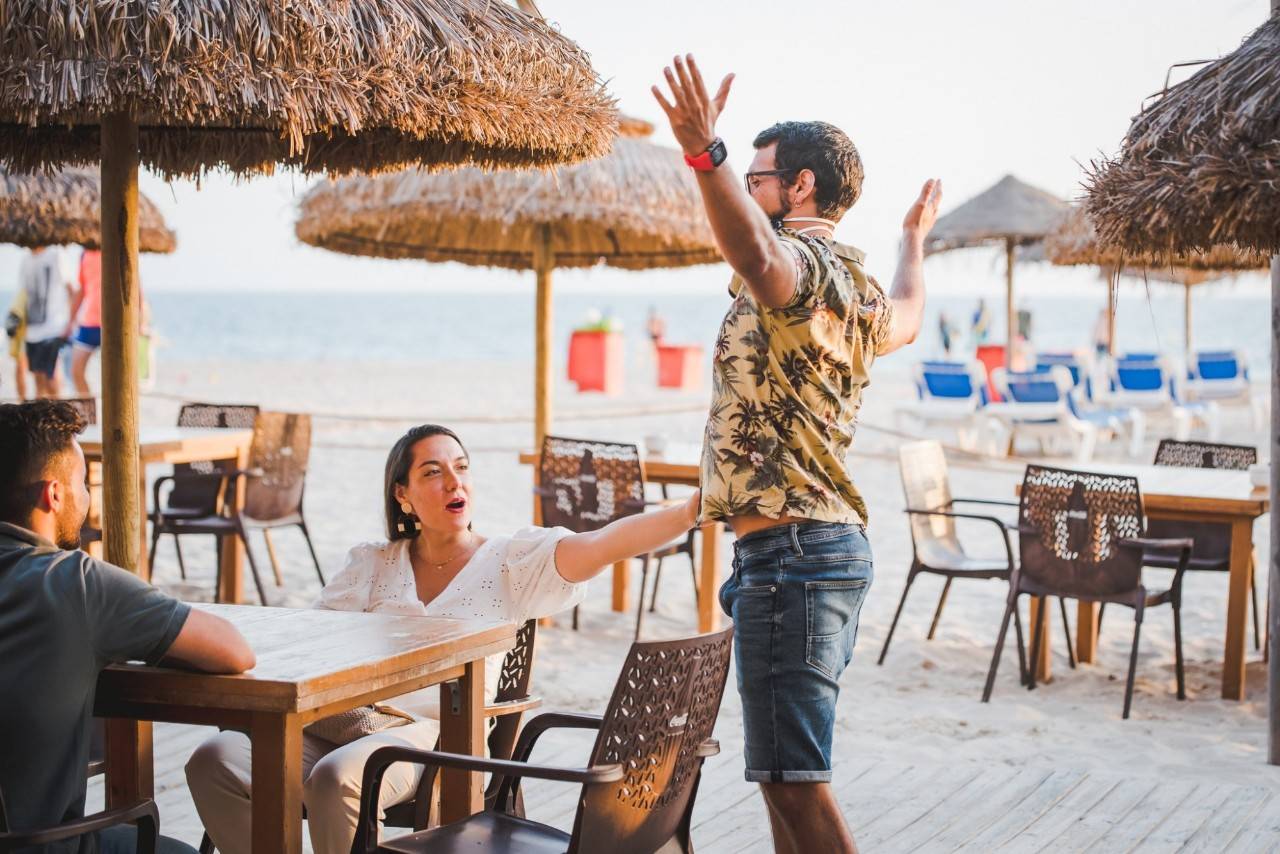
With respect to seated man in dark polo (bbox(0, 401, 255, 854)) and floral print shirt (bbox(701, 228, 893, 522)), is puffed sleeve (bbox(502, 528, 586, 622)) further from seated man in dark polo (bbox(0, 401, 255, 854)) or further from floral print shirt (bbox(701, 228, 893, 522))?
seated man in dark polo (bbox(0, 401, 255, 854))

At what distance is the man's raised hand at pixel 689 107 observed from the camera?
→ 2055 mm

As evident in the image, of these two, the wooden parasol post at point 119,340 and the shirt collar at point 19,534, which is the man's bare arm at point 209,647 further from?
the wooden parasol post at point 119,340

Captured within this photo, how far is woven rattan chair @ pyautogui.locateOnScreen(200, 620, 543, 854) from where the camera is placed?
8.52 ft

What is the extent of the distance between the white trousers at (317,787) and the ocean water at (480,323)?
37.0 m

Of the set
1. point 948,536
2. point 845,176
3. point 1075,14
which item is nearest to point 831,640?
point 845,176

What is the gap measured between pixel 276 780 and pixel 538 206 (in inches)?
178

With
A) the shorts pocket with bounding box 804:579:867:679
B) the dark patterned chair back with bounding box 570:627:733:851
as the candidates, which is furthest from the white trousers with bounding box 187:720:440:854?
the shorts pocket with bounding box 804:579:867:679

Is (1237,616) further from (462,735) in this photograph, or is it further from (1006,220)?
(1006,220)

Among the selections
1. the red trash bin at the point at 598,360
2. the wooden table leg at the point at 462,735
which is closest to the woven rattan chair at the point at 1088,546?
the wooden table leg at the point at 462,735

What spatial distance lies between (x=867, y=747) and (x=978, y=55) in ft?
141

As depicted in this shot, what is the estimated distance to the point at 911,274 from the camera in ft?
9.20

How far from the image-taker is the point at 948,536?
6.12 m

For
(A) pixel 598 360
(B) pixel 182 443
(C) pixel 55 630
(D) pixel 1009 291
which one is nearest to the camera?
(C) pixel 55 630

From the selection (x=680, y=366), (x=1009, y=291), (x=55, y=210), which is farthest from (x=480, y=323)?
(x=55, y=210)
